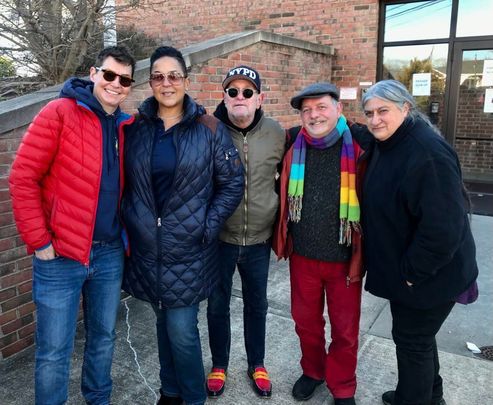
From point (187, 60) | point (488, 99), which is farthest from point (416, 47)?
point (187, 60)

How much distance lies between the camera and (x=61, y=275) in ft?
7.30

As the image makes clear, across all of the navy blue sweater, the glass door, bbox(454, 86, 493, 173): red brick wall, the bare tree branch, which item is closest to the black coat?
the navy blue sweater

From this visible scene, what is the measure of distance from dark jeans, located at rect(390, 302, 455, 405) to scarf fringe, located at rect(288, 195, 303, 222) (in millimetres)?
682

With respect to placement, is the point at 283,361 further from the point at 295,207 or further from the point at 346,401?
the point at 295,207

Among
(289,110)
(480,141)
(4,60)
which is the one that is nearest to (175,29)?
(4,60)

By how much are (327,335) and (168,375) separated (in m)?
1.41

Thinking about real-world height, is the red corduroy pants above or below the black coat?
below

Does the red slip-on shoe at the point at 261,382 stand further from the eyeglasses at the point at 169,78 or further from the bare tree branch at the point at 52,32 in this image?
the bare tree branch at the point at 52,32

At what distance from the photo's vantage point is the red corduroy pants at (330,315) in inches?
103

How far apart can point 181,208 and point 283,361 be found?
151 centimetres

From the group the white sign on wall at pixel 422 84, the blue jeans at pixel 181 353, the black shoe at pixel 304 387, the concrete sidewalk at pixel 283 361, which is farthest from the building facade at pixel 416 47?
the blue jeans at pixel 181 353

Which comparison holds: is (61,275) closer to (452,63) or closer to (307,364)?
(307,364)

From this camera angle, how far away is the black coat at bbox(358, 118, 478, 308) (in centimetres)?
203

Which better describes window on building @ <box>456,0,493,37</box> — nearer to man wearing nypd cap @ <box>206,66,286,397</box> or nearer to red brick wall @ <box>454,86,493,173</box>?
red brick wall @ <box>454,86,493,173</box>
